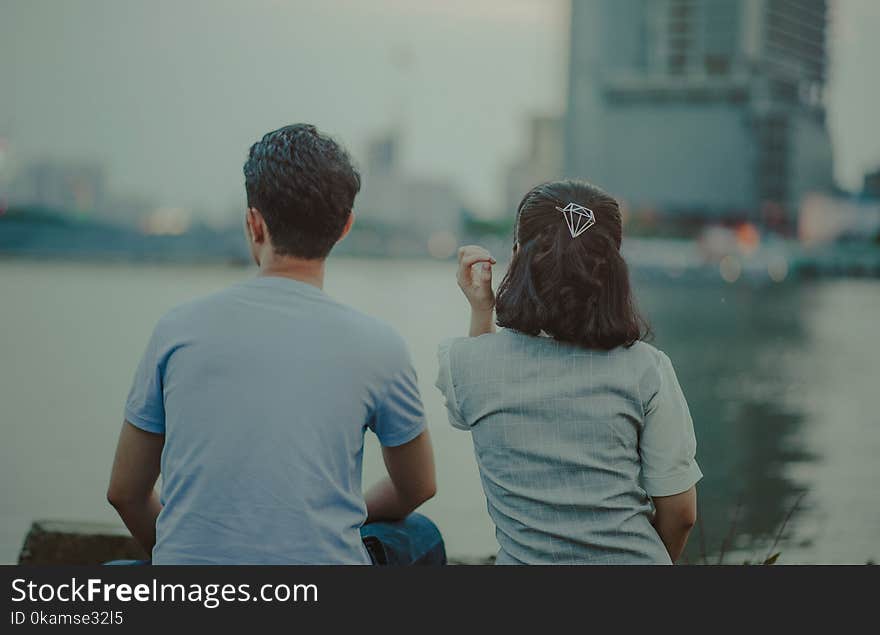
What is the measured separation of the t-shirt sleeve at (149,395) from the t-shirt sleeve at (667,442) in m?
0.81

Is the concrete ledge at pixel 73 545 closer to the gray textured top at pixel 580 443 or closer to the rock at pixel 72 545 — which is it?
the rock at pixel 72 545

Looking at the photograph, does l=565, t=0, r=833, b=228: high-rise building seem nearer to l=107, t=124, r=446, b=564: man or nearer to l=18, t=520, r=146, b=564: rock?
l=18, t=520, r=146, b=564: rock

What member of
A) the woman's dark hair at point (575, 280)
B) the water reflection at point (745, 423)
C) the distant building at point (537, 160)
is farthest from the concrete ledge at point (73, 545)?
the distant building at point (537, 160)

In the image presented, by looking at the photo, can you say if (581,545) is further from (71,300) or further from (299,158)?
A: (71,300)

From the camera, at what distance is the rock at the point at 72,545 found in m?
2.82

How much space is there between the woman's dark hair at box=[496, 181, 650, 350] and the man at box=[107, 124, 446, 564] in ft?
0.86

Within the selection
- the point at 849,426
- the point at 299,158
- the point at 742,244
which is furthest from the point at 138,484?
the point at 742,244

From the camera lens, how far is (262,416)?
1465mm

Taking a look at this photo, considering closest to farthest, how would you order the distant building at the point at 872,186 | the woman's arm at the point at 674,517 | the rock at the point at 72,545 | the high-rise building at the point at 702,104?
the woman's arm at the point at 674,517
the rock at the point at 72,545
the high-rise building at the point at 702,104
the distant building at the point at 872,186

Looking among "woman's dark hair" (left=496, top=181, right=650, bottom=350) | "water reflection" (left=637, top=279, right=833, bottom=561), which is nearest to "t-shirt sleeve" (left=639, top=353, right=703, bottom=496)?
"woman's dark hair" (left=496, top=181, right=650, bottom=350)

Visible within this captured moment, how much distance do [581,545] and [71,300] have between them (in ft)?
91.2

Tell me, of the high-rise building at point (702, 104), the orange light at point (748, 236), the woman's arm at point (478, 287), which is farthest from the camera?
the high-rise building at point (702, 104)

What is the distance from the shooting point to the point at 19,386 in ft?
34.0

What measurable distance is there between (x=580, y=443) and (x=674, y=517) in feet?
0.78
